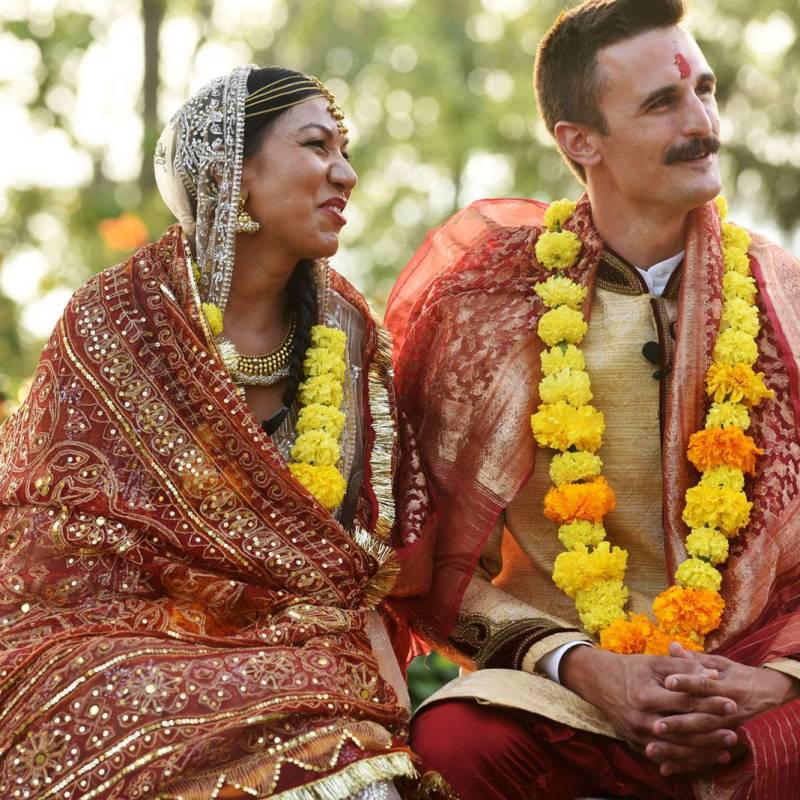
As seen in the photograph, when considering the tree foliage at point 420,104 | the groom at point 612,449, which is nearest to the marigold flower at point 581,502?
the groom at point 612,449

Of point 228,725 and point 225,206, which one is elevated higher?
point 225,206

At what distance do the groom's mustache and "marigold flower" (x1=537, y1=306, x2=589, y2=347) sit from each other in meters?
0.55

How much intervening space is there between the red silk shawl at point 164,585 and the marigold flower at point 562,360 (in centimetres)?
68

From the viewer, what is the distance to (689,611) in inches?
159

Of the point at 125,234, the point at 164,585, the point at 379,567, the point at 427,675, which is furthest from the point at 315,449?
the point at 125,234

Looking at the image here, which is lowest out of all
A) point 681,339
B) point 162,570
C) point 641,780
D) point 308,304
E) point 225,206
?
point 641,780

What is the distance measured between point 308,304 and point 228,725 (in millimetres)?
1542

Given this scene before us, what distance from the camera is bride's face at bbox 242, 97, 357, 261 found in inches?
173

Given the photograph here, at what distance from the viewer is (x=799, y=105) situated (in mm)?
18469

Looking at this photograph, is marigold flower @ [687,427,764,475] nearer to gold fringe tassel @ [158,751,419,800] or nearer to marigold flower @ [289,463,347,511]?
marigold flower @ [289,463,347,511]

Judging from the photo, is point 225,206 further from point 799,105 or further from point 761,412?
point 799,105

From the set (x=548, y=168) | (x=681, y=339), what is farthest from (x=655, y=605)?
(x=548, y=168)

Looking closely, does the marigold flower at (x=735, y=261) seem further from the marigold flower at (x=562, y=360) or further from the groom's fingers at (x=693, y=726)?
the groom's fingers at (x=693, y=726)

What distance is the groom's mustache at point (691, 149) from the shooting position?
4.38 metres
